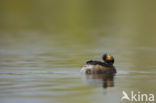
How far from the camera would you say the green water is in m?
13.7

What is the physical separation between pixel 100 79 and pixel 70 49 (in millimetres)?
7649

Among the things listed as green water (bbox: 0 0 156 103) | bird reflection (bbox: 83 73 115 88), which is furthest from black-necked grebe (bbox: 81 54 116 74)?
green water (bbox: 0 0 156 103)

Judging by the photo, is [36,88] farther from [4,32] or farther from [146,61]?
[4,32]

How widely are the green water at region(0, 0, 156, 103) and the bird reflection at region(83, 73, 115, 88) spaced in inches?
1.4

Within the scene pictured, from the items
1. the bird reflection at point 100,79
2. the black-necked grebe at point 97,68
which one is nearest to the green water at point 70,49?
the bird reflection at point 100,79

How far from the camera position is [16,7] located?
47.8m

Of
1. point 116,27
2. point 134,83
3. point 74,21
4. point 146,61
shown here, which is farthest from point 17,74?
point 74,21

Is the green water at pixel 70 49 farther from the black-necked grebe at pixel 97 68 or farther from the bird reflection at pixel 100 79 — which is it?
the black-necked grebe at pixel 97 68

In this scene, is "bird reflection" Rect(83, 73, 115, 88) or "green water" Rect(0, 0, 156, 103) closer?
Answer: "green water" Rect(0, 0, 156, 103)

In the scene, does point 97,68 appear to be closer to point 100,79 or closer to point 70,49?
point 100,79

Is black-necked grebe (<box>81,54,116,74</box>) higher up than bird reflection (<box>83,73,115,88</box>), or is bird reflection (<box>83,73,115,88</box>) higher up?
black-necked grebe (<box>81,54,116,74</box>)

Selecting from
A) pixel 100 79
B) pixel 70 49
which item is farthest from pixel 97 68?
pixel 70 49

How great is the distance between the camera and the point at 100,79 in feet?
50.9

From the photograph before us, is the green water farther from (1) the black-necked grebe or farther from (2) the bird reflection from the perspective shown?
(1) the black-necked grebe
